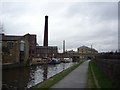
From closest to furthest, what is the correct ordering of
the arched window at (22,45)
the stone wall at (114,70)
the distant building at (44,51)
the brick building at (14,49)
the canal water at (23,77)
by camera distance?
the stone wall at (114,70)
the canal water at (23,77)
the brick building at (14,49)
the arched window at (22,45)
the distant building at (44,51)

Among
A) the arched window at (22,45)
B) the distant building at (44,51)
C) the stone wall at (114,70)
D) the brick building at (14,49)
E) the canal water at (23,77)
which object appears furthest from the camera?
the distant building at (44,51)

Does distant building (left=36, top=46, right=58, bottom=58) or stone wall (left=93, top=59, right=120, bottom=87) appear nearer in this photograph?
stone wall (left=93, top=59, right=120, bottom=87)

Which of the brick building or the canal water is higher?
the brick building

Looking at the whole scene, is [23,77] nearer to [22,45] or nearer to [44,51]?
[22,45]

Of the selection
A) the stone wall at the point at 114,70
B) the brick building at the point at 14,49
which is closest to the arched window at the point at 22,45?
the brick building at the point at 14,49

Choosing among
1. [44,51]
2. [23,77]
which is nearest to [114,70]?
[23,77]

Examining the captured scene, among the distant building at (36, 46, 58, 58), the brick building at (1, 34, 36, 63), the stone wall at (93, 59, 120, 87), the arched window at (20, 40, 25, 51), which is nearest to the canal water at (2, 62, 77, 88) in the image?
the stone wall at (93, 59, 120, 87)

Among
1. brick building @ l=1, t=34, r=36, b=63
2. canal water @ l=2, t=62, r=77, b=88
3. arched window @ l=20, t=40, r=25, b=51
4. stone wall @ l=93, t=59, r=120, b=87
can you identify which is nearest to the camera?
stone wall @ l=93, t=59, r=120, b=87

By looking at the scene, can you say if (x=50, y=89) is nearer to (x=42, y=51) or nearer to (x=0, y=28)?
(x=0, y=28)

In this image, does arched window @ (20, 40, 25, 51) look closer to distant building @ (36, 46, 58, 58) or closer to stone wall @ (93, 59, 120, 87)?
distant building @ (36, 46, 58, 58)

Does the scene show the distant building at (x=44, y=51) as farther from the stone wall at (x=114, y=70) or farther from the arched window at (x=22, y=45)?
the stone wall at (x=114, y=70)

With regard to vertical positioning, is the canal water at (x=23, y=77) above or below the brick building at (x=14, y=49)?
below

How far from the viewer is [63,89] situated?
1739 centimetres

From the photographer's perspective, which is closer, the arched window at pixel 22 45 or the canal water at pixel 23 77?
the canal water at pixel 23 77
